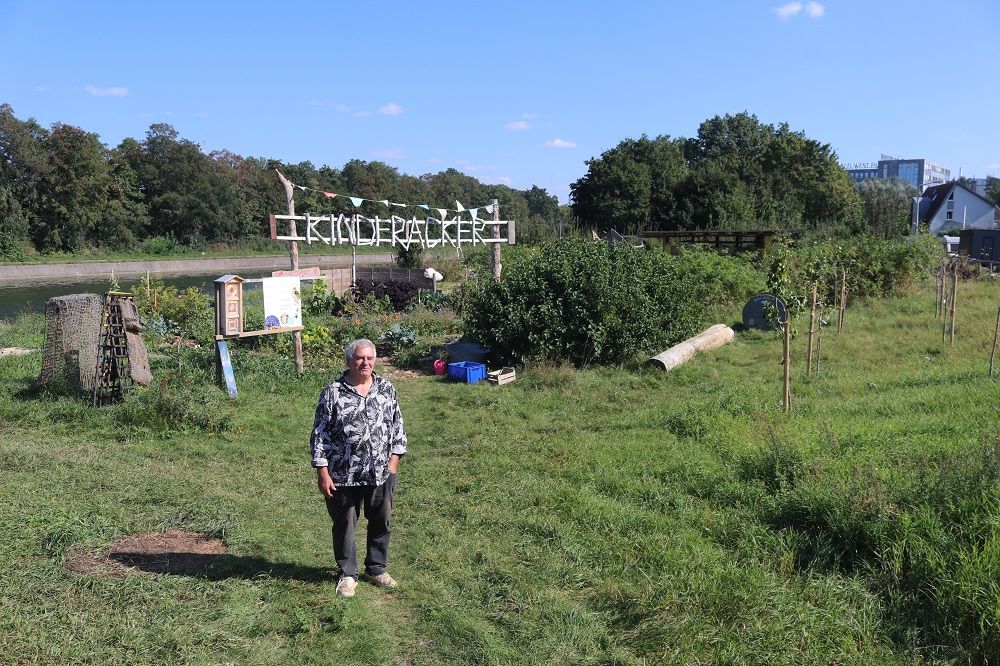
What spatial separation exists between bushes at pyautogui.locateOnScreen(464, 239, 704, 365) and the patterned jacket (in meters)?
6.87

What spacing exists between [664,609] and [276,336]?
10.9 meters

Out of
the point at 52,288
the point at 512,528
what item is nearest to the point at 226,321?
the point at 512,528

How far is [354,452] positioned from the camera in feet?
13.6

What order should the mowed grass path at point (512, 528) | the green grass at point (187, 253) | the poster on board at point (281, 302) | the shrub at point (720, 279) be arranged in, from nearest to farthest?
the mowed grass path at point (512, 528), the poster on board at point (281, 302), the shrub at point (720, 279), the green grass at point (187, 253)

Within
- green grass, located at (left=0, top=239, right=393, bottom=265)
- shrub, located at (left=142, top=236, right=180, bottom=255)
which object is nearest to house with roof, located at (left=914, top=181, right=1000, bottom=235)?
green grass, located at (left=0, top=239, right=393, bottom=265)

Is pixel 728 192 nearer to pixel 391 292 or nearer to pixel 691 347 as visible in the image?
pixel 391 292

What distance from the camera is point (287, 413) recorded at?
28.3ft

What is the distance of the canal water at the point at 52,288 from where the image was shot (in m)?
25.8

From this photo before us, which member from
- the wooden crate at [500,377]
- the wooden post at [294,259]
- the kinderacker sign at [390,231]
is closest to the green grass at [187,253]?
the kinderacker sign at [390,231]

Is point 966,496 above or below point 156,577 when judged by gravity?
above

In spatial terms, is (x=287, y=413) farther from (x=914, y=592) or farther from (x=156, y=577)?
(x=914, y=592)

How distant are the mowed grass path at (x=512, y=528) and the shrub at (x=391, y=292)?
883 centimetres

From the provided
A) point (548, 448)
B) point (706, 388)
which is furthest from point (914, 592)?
point (706, 388)

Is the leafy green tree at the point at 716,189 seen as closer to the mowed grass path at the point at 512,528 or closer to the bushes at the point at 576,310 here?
the bushes at the point at 576,310
